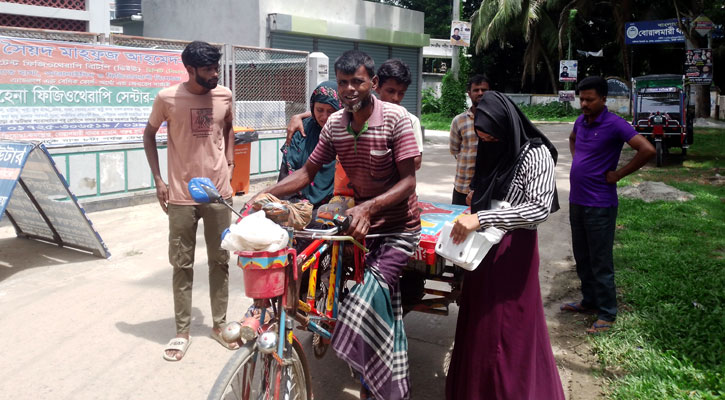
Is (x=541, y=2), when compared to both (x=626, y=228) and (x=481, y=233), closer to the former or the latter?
(x=626, y=228)

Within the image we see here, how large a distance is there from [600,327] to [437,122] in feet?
75.1

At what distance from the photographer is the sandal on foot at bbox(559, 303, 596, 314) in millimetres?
4910

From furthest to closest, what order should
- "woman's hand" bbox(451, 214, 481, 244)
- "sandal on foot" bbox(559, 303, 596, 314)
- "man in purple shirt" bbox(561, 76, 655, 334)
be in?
"sandal on foot" bbox(559, 303, 596, 314), "man in purple shirt" bbox(561, 76, 655, 334), "woman's hand" bbox(451, 214, 481, 244)

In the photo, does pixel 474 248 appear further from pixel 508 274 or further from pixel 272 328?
pixel 272 328

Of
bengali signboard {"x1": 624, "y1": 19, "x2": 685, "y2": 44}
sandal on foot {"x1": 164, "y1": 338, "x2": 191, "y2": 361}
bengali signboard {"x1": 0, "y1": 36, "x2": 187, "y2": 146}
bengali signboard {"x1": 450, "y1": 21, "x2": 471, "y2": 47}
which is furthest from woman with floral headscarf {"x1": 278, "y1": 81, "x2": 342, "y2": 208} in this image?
bengali signboard {"x1": 624, "y1": 19, "x2": 685, "y2": 44}

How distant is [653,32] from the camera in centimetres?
2789

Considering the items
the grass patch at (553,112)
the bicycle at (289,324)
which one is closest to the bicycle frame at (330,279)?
the bicycle at (289,324)

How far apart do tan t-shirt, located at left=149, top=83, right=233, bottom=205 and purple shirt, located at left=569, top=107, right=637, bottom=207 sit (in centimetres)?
262

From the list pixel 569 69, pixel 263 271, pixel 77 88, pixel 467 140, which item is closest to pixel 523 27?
pixel 569 69

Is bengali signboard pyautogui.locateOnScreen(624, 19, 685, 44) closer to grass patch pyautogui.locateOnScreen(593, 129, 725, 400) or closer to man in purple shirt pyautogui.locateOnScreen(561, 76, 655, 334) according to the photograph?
grass patch pyautogui.locateOnScreen(593, 129, 725, 400)

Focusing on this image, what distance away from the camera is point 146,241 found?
22.8ft

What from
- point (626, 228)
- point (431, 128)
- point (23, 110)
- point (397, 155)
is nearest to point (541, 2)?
point (431, 128)

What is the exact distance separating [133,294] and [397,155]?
320cm

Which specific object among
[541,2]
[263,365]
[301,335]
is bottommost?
[301,335]
